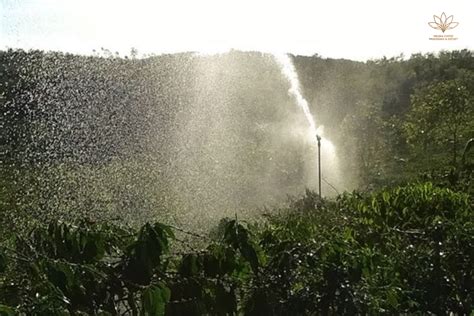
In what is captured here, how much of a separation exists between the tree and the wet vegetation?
0.07 meters

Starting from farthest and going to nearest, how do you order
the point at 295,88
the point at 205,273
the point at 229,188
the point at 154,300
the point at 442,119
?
the point at 295,88
the point at 442,119
the point at 229,188
the point at 205,273
the point at 154,300

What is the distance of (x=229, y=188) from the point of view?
18.5 meters

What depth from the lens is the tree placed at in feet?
59.5

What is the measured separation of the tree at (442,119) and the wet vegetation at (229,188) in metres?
0.07

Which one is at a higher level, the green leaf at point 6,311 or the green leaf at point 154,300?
the green leaf at point 6,311

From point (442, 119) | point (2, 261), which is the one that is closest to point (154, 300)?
point (2, 261)

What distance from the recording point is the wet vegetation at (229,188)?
1.48 m

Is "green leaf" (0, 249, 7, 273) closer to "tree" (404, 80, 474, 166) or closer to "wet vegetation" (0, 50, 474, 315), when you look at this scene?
"wet vegetation" (0, 50, 474, 315)

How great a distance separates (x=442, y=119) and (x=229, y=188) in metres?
6.34

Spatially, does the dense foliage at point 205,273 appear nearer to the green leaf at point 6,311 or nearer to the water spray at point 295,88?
the green leaf at point 6,311

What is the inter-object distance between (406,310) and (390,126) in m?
22.3

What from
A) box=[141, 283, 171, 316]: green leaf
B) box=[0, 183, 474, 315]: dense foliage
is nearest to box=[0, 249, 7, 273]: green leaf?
box=[0, 183, 474, 315]: dense foliage

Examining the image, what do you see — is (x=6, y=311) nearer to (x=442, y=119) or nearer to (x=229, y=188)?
(x=229, y=188)

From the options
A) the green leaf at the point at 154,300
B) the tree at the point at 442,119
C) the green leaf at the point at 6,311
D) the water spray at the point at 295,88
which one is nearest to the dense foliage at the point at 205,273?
the green leaf at the point at 154,300
